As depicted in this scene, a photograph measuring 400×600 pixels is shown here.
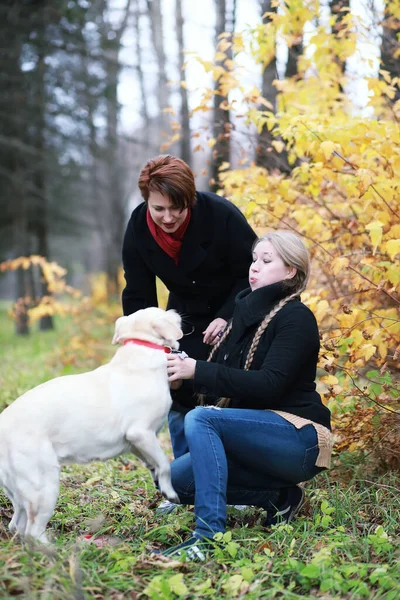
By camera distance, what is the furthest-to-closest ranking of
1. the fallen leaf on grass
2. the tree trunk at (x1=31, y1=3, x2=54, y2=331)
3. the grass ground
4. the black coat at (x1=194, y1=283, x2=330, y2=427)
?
the tree trunk at (x1=31, y1=3, x2=54, y2=331) → the black coat at (x1=194, y1=283, x2=330, y2=427) → the fallen leaf on grass → the grass ground

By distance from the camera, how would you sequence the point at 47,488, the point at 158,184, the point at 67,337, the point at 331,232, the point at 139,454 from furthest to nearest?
1. the point at 67,337
2. the point at 331,232
3. the point at 158,184
4. the point at 139,454
5. the point at 47,488

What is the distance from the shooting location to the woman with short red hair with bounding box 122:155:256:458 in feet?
13.0

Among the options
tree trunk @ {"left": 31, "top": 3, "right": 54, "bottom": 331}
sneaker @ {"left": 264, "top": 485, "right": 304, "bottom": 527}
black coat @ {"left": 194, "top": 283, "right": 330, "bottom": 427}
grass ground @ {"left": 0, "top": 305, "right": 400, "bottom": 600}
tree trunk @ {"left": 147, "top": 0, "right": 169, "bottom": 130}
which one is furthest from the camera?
tree trunk @ {"left": 147, "top": 0, "right": 169, "bottom": 130}

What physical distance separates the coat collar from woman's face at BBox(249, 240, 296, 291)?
54mm

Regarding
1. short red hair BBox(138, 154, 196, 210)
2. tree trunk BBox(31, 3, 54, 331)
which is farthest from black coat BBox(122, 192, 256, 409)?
tree trunk BBox(31, 3, 54, 331)

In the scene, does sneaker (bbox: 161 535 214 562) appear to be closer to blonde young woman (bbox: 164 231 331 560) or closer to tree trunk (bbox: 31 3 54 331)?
blonde young woman (bbox: 164 231 331 560)

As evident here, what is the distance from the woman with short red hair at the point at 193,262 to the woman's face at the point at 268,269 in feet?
1.91

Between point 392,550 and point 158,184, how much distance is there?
2.36 metres

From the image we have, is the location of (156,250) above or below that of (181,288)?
above

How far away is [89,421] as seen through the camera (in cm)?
300

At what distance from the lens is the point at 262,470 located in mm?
3328

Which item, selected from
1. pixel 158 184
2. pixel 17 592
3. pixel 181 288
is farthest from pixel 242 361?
pixel 17 592

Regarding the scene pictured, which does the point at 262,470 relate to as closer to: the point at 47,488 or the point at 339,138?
the point at 47,488

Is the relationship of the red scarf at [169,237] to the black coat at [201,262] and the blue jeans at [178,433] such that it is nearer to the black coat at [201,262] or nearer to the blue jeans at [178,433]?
the black coat at [201,262]
